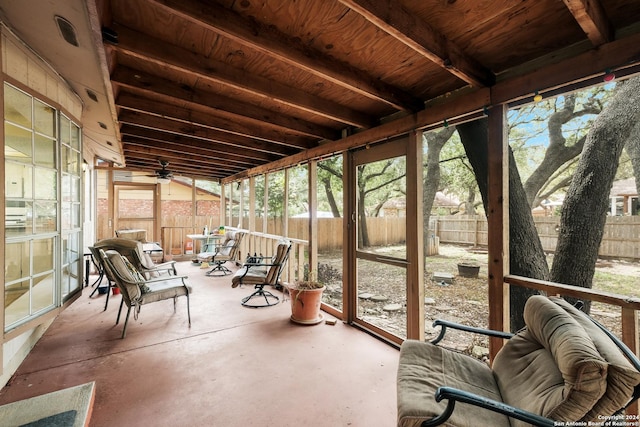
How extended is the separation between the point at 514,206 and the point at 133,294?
4.10 metres

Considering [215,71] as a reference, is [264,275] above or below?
below

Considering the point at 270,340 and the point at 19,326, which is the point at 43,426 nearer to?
the point at 19,326

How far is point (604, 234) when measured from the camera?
5.41 meters

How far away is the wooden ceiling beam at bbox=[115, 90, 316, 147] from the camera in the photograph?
2738 mm

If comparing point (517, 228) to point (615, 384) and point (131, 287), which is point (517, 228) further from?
point (131, 287)

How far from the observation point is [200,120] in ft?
10.4

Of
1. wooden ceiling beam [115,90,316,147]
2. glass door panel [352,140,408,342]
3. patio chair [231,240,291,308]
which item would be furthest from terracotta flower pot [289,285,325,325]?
wooden ceiling beam [115,90,316,147]

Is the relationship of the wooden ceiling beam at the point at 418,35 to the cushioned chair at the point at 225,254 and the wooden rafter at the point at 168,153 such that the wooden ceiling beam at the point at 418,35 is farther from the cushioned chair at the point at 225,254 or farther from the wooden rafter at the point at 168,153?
the cushioned chair at the point at 225,254

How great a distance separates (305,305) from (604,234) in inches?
247

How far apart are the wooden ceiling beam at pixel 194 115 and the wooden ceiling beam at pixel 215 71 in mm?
656

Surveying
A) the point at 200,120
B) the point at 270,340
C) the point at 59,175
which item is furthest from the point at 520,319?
the point at 59,175

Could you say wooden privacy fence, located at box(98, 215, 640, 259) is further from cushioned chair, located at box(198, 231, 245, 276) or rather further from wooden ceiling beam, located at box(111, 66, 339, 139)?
wooden ceiling beam, located at box(111, 66, 339, 139)

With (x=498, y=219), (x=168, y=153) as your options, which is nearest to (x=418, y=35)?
(x=498, y=219)

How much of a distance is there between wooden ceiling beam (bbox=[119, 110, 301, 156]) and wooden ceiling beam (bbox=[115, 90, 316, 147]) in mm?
517
